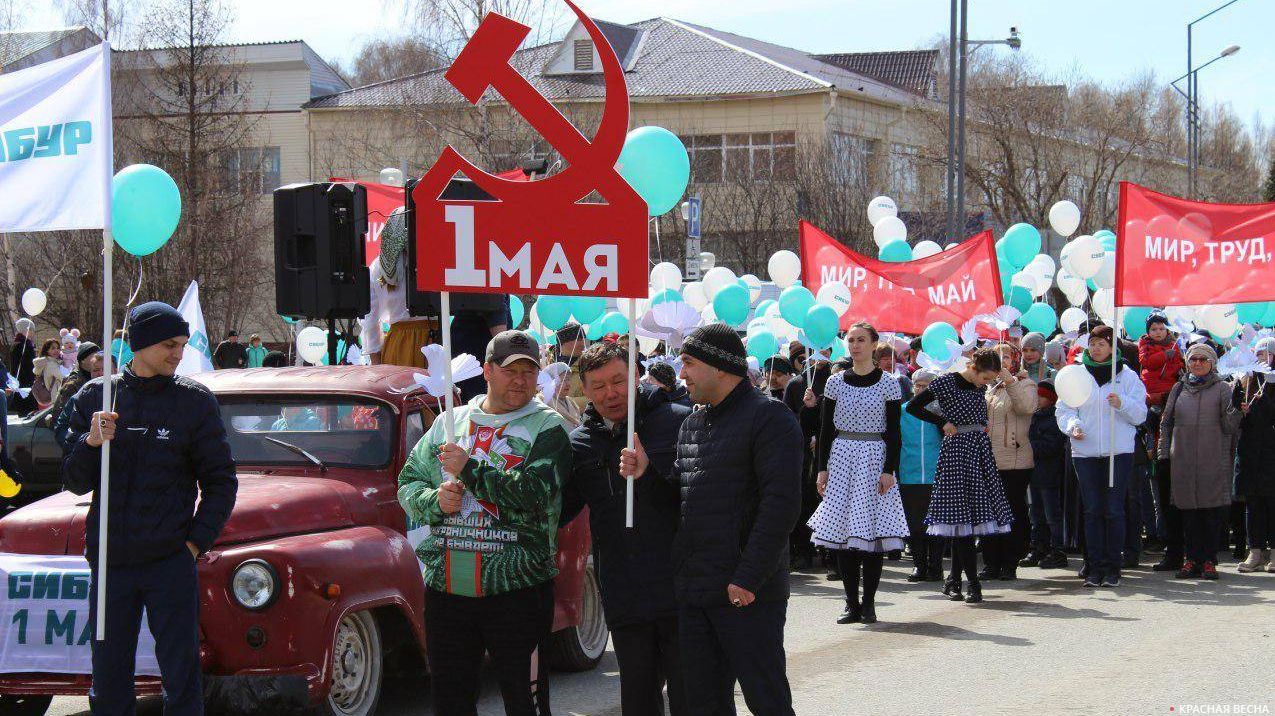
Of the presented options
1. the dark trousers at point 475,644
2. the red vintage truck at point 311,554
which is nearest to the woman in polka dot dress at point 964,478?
the red vintage truck at point 311,554


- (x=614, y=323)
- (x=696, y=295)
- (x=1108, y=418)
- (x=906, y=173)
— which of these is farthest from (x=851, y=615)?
(x=906, y=173)

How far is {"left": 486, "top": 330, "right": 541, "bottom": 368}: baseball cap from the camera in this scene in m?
5.75

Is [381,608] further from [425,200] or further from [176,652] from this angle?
[425,200]

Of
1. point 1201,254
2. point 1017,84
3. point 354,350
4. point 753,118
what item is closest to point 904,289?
point 1201,254

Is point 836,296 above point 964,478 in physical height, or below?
above

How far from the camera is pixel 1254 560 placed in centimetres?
1252

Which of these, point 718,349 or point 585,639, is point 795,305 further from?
point 718,349

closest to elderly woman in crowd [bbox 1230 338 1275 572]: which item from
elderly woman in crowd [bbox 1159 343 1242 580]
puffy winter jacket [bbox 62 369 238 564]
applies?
elderly woman in crowd [bbox 1159 343 1242 580]

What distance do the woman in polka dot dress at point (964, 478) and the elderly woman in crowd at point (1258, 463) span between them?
2.29 m

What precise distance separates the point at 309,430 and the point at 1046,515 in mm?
7965

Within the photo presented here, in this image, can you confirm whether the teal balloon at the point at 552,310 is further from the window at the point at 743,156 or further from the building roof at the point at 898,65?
the building roof at the point at 898,65

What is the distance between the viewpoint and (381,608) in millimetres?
7156

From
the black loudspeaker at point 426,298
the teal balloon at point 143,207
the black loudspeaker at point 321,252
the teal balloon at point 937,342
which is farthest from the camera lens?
the teal balloon at point 937,342

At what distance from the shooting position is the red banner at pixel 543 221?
582 centimetres
